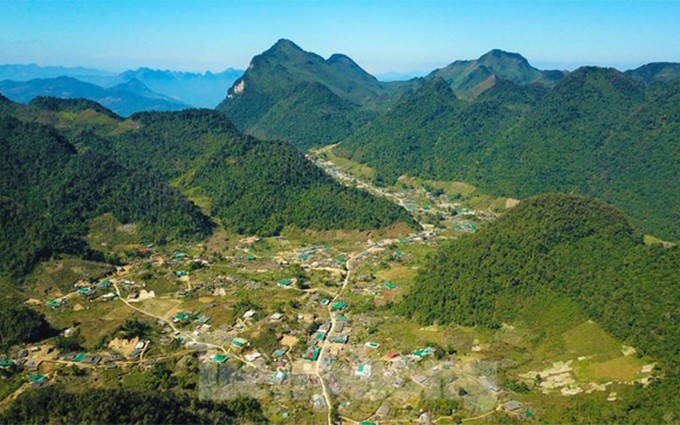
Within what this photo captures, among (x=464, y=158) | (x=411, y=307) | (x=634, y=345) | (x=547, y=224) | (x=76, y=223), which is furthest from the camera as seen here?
(x=464, y=158)

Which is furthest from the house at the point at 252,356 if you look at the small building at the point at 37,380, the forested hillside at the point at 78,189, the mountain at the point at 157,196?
the forested hillside at the point at 78,189

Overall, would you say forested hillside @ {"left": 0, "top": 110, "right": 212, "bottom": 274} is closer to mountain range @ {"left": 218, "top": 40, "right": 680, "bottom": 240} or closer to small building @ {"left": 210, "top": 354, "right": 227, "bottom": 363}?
small building @ {"left": 210, "top": 354, "right": 227, "bottom": 363}

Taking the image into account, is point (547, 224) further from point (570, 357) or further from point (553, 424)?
point (553, 424)

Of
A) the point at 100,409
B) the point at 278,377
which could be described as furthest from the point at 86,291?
the point at 100,409

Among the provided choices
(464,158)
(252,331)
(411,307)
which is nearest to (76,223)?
(252,331)

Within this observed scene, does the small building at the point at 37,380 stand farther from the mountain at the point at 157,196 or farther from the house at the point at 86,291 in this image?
the mountain at the point at 157,196

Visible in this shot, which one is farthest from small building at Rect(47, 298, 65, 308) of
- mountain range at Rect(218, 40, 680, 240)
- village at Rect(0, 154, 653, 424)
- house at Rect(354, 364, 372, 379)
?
mountain range at Rect(218, 40, 680, 240)

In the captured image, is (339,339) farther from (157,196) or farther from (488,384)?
(157,196)
